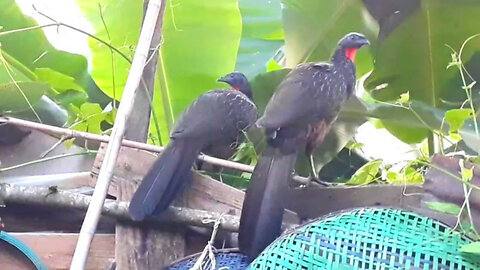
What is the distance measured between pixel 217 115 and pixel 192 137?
0.35 feet

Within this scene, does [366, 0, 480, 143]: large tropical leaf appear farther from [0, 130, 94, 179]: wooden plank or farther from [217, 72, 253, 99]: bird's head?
[0, 130, 94, 179]: wooden plank

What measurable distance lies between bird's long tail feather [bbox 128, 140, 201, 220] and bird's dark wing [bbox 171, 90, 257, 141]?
0.26 ft

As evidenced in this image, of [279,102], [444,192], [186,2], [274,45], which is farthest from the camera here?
[274,45]

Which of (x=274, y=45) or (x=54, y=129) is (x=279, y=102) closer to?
(x=54, y=129)

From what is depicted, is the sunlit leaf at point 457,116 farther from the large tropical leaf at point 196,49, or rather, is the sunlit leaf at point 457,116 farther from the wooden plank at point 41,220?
the large tropical leaf at point 196,49

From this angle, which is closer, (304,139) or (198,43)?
(304,139)

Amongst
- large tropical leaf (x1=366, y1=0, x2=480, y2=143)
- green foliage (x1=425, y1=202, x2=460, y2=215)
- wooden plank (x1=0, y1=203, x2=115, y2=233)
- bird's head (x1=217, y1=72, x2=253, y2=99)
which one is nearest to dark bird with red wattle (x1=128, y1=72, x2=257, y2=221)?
bird's head (x1=217, y1=72, x2=253, y2=99)

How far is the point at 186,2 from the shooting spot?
5.32 ft

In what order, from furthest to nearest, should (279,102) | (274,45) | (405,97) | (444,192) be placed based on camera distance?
1. (274,45)
2. (279,102)
3. (405,97)
4. (444,192)

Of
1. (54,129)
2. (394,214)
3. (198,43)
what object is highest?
(198,43)

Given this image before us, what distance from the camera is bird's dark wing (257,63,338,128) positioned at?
111 cm

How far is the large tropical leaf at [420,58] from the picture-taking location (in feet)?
5.10

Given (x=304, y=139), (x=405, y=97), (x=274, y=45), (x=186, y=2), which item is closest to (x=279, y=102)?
(x=304, y=139)

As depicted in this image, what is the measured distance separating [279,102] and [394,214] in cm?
45
